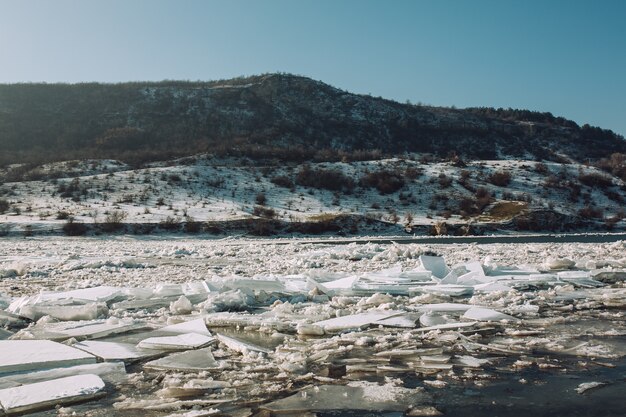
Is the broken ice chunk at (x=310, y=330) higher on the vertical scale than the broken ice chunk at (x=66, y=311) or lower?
higher

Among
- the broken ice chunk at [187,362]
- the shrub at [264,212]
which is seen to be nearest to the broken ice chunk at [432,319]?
the broken ice chunk at [187,362]

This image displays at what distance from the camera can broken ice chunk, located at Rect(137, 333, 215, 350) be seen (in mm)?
5104

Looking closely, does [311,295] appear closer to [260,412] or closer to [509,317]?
[509,317]

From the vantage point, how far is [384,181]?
3812 centimetres

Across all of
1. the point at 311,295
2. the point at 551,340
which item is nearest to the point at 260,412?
the point at 551,340

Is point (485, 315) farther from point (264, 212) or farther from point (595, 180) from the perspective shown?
point (595, 180)

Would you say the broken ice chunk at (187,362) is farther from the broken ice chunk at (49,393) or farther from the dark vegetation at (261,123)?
the dark vegetation at (261,123)

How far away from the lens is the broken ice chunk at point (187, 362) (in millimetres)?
4449

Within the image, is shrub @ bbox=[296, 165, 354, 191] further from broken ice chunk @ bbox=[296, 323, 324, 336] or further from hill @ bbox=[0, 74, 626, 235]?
broken ice chunk @ bbox=[296, 323, 324, 336]

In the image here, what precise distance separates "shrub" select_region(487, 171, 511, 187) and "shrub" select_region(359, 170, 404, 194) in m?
7.39

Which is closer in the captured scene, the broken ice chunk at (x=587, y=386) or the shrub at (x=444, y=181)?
the broken ice chunk at (x=587, y=386)

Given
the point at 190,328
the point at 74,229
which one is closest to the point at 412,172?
the point at 74,229

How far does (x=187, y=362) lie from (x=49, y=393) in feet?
3.94

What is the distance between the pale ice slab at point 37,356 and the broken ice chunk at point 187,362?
64cm
